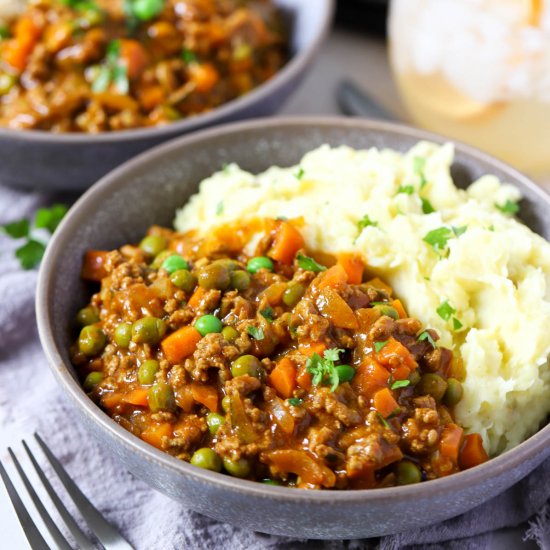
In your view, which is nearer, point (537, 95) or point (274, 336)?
point (274, 336)

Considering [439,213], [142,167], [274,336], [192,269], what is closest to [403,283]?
[439,213]

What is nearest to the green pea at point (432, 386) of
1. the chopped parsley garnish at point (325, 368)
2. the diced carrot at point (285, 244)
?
the chopped parsley garnish at point (325, 368)

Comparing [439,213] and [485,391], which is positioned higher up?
[439,213]

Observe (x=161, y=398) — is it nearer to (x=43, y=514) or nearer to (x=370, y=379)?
(x=43, y=514)

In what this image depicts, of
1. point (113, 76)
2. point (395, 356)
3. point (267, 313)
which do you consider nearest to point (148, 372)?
point (267, 313)

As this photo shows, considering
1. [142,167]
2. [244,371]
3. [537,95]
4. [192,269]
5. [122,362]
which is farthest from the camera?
[537,95]

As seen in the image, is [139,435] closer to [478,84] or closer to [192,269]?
[192,269]

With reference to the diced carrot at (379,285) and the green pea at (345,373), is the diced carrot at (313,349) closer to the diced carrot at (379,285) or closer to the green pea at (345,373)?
the green pea at (345,373)
